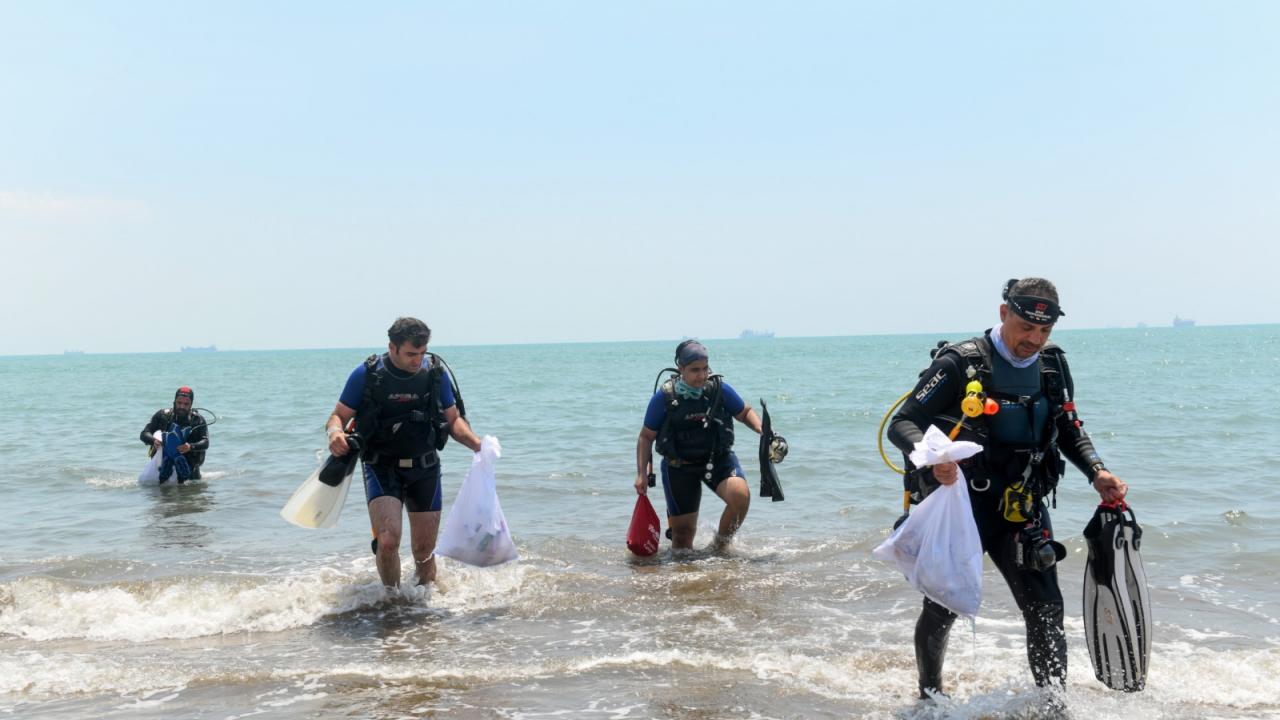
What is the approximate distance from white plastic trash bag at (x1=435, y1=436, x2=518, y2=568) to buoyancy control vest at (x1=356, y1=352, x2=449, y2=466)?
12.9 inches

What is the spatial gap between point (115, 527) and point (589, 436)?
1092 cm

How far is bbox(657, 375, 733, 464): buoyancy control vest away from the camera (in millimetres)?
8430

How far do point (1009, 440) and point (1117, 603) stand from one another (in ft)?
2.93

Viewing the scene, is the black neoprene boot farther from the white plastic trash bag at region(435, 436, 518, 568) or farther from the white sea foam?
the white sea foam

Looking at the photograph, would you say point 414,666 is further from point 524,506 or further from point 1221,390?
point 1221,390

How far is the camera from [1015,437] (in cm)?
431

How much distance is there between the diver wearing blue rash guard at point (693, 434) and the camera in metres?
8.41

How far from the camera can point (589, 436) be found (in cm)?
2098

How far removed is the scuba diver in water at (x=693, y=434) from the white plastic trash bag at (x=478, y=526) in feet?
5.42

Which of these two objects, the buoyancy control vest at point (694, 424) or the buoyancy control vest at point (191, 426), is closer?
the buoyancy control vest at point (694, 424)

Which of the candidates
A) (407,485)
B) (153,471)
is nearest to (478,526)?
(407,485)

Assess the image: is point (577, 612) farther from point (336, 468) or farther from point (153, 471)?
point (153, 471)

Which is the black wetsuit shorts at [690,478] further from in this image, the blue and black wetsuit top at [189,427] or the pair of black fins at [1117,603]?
the blue and black wetsuit top at [189,427]

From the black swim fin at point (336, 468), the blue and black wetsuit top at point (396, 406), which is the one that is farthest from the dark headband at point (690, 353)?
the black swim fin at point (336, 468)
